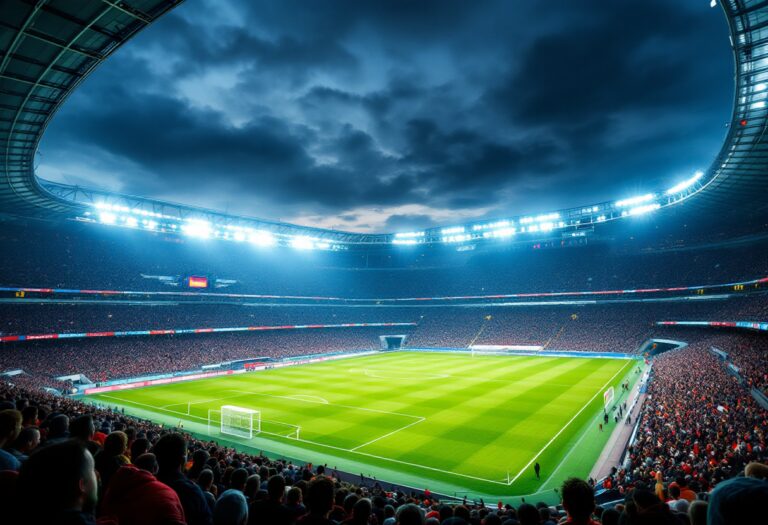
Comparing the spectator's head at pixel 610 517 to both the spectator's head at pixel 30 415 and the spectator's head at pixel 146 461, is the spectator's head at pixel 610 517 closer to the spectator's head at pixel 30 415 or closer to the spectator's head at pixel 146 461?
the spectator's head at pixel 146 461

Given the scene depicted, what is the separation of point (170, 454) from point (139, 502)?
126 cm

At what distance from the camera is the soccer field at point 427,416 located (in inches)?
877

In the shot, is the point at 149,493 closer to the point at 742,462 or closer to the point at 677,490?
the point at 677,490

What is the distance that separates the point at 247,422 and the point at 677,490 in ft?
88.6

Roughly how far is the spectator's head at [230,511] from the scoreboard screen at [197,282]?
70.5 meters

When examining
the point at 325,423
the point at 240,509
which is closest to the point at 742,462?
the point at 240,509

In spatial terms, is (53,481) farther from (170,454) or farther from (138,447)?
(138,447)

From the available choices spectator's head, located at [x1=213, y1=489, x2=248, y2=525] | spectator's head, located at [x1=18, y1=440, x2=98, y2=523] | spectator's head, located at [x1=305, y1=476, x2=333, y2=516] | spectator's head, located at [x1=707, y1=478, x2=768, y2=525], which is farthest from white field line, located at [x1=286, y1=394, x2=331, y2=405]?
spectator's head, located at [x1=707, y1=478, x2=768, y2=525]

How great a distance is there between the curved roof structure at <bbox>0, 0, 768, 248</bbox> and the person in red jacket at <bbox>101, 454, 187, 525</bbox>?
20168 millimetres

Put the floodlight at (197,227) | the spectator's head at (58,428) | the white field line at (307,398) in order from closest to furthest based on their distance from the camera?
the spectator's head at (58,428), the white field line at (307,398), the floodlight at (197,227)

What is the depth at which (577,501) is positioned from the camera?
3.78 meters

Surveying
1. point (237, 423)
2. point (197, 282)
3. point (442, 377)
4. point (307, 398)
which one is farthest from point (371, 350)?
point (237, 423)

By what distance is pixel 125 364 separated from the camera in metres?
48.7

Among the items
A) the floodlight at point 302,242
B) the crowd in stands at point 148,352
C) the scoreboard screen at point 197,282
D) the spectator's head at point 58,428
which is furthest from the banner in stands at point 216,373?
the spectator's head at point 58,428
